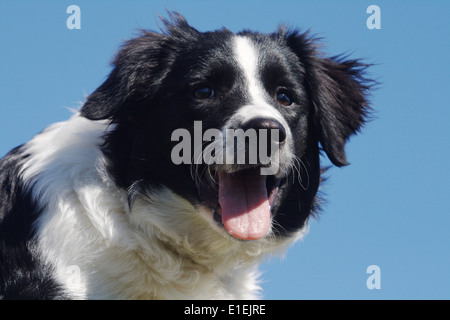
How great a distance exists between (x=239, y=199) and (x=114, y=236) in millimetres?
890

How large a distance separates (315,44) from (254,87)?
3.39 feet

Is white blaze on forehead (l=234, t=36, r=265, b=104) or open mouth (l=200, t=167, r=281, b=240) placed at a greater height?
white blaze on forehead (l=234, t=36, r=265, b=104)

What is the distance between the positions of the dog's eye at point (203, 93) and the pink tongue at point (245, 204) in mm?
573

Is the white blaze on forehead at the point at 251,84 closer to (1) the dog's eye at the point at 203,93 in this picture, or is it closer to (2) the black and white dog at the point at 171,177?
(2) the black and white dog at the point at 171,177

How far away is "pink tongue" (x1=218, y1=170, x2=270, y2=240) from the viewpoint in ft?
17.0

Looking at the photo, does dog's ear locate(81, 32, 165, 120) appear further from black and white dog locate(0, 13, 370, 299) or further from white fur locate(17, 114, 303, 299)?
white fur locate(17, 114, 303, 299)

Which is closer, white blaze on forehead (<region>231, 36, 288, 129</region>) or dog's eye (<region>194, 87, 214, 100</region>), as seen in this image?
white blaze on forehead (<region>231, 36, 288, 129</region>)

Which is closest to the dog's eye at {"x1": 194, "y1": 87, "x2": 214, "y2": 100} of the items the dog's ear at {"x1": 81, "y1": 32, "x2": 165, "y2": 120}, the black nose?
the dog's ear at {"x1": 81, "y1": 32, "x2": 165, "y2": 120}

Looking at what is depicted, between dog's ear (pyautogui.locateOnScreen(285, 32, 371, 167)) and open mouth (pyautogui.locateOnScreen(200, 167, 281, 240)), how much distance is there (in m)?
0.68

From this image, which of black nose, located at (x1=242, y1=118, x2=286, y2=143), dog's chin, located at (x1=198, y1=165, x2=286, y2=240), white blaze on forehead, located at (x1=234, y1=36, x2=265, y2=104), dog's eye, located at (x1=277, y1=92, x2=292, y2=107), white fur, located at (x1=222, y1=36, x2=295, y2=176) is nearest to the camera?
black nose, located at (x1=242, y1=118, x2=286, y2=143)

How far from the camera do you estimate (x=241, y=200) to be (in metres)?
5.23

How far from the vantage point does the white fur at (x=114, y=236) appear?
16.5 ft

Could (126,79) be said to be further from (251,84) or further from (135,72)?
(251,84)
